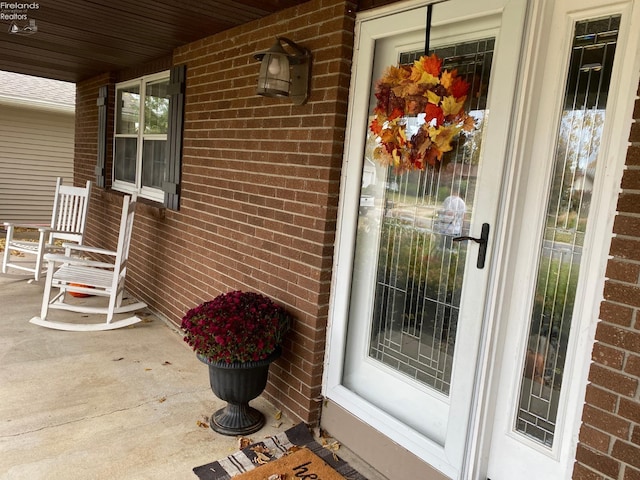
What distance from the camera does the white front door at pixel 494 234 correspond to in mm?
1603

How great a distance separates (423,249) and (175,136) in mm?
2593

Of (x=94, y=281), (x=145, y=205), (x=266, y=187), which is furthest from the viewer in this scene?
(x=145, y=205)

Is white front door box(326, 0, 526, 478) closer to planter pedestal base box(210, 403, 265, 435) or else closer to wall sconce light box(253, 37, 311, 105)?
wall sconce light box(253, 37, 311, 105)

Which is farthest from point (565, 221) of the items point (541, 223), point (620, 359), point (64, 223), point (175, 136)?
point (64, 223)

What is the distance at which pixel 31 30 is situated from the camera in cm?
373

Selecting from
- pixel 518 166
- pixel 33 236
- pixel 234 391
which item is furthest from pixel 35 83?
pixel 518 166

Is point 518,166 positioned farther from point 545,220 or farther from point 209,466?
point 209,466

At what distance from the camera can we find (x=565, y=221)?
1.67 meters

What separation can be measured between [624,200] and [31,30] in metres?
4.22

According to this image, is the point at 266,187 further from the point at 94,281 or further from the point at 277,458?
the point at 94,281

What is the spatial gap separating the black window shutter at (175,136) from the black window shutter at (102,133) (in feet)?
6.36

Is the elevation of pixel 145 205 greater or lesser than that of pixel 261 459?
greater

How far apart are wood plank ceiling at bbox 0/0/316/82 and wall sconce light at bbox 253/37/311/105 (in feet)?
1.13

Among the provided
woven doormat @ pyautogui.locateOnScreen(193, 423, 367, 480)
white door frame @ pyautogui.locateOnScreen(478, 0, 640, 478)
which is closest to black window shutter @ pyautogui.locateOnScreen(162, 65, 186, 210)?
woven doormat @ pyautogui.locateOnScreen(193, 423, 367, 480)
